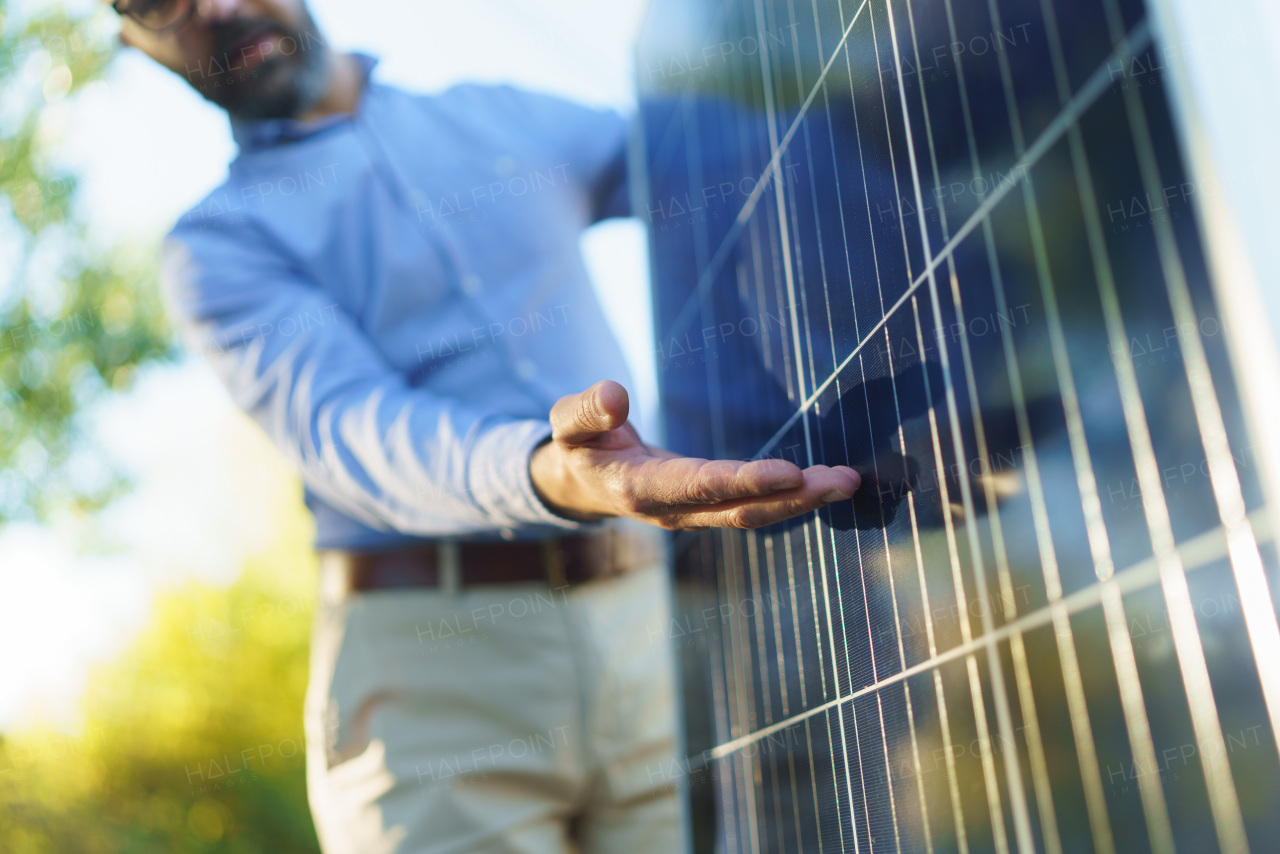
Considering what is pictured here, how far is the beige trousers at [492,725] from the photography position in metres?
2.12

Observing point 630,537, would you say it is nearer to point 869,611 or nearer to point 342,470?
point 342,470

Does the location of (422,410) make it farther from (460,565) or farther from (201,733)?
(201,733)

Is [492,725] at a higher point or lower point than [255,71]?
lower

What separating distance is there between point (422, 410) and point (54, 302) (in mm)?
9712

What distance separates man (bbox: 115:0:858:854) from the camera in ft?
6.98

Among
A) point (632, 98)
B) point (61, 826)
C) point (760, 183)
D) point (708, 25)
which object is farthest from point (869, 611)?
point (61, 826)

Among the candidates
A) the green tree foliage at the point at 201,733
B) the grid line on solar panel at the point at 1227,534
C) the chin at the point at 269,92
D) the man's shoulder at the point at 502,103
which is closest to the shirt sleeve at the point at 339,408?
the chin at the point at 269,92

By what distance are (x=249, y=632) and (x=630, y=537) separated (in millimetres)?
14478

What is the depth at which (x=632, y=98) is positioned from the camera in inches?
120

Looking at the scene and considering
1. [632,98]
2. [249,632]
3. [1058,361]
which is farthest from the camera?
[249,632]

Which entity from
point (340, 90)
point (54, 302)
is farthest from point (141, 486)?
point (340, 90)

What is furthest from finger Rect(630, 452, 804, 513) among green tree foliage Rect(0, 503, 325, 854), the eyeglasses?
green tree foliage Rect(0, 503, 325, 854)

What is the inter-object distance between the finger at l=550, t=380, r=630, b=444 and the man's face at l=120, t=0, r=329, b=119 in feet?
6.28

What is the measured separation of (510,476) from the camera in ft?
5.26
